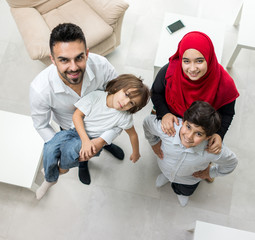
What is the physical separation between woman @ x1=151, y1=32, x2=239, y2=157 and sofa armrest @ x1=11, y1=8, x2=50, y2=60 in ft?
3.69

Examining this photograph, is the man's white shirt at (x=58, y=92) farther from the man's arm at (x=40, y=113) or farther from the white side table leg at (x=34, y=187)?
the white side table leg at (x=34, y=187)

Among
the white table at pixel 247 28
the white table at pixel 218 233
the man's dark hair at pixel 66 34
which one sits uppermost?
the man's dark hair at pixel 66 34

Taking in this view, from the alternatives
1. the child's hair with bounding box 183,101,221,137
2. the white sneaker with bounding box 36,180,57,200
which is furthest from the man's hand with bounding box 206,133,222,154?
the white sneaker with bounding box 36,180,57,200

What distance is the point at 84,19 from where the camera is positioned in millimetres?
2734

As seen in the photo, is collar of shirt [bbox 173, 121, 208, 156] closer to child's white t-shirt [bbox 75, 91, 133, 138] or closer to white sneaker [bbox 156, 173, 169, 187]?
child's white t-shirt [bbox 75, 91, 133, 138]

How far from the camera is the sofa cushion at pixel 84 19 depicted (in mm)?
2664

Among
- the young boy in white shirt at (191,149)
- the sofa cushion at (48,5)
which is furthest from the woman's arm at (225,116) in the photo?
the sofa cushion at (48,5)

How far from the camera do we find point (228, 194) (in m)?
2.57

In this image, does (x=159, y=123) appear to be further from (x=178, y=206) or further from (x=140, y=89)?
(x=178, y=206)

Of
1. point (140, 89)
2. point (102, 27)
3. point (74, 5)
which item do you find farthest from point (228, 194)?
point (74, 5)

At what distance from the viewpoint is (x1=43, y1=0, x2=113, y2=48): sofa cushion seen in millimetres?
2664

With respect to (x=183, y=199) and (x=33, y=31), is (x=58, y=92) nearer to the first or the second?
(x=33, y=31)

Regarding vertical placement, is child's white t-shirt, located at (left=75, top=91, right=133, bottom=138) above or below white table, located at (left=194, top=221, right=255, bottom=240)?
Result: above

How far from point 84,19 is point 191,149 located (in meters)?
1.67
